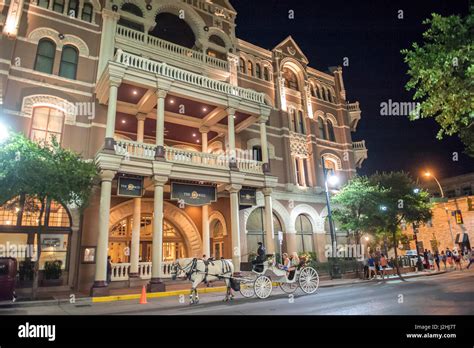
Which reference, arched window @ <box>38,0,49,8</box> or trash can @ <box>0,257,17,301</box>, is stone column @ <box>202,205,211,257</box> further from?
arched window @ <box>38,0,49,8</box>

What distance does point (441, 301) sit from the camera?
9.46m

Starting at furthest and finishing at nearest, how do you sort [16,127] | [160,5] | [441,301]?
[160,5] < [16,127] < [441,301]

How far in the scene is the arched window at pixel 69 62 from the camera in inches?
718

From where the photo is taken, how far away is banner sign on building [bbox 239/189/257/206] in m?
19.4

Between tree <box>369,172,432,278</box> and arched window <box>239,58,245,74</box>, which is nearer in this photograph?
tree <box>369,172,432,278</box>

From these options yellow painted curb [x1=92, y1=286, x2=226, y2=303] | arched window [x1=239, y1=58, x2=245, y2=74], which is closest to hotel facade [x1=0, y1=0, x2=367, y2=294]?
arched window [x1=239, y1=58, x2=245, y2=74]

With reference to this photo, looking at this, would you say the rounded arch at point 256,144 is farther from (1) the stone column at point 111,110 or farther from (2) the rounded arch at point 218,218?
(1) the stone column at point 111,110

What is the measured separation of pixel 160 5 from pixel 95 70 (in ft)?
22.6

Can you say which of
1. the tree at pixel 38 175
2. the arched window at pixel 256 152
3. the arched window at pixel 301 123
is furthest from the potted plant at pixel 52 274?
the arched window at pixel 301 123

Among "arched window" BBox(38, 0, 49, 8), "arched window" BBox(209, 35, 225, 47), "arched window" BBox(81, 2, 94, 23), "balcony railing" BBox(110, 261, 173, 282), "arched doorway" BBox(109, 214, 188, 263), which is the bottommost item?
"balcony railing" BBox(110, 261, 173, 282)

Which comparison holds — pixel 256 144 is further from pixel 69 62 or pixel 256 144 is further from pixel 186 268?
pixel 186 268

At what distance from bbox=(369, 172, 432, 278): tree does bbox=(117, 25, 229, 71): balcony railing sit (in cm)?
1551
